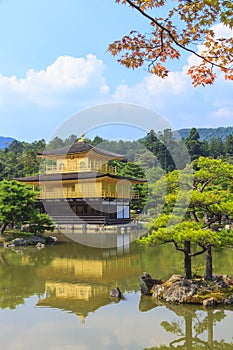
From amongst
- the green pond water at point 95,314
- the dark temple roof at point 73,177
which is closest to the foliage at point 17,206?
the green pond water at point 95,314

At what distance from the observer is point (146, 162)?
32.0 metres

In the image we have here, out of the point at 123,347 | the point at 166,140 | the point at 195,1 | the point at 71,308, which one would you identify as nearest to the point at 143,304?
the point at 71,308

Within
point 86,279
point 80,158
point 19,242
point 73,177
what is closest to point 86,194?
point 73,177

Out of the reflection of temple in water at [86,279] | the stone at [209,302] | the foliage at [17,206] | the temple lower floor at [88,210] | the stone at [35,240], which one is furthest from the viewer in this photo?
the temple lower floor at [88,210]

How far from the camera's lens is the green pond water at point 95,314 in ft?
17.3

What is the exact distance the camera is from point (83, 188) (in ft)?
80.3

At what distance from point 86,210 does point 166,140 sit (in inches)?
949

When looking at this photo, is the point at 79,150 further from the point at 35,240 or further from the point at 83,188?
the point at 35,240

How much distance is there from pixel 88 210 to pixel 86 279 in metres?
15.0

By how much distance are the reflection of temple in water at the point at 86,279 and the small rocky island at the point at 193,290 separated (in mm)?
886

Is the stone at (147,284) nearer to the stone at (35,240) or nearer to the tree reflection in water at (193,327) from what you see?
the tree reflection in water at (193,327)

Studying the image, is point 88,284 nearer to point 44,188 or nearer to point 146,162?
point 44,188

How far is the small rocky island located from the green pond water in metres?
0.21

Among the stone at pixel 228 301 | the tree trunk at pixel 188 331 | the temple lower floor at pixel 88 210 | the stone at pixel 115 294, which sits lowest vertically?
the tree trunk at pixel 188 331
